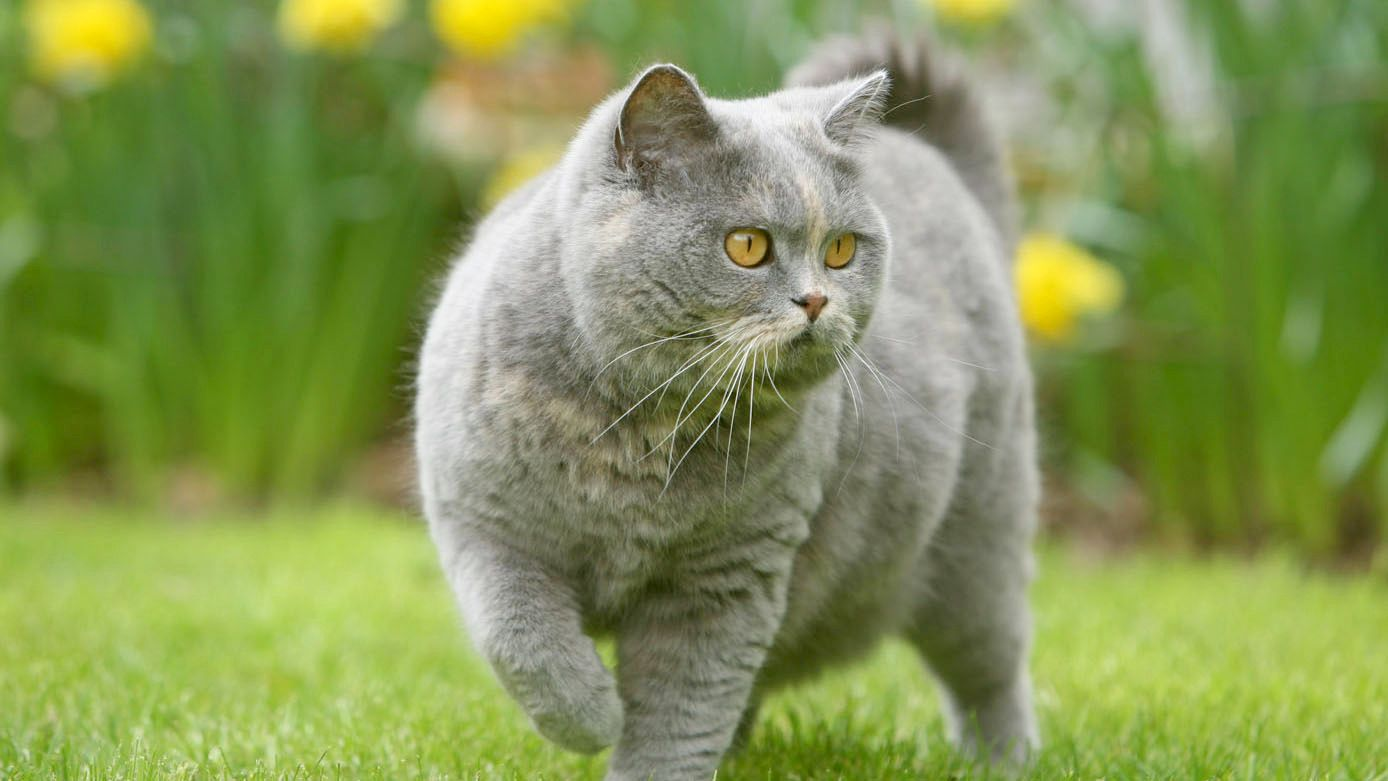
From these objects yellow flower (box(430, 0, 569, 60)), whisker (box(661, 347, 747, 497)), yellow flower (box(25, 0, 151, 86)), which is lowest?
yellow flower (box(25, 0, 151, 86))

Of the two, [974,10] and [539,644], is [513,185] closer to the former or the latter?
[974,10]

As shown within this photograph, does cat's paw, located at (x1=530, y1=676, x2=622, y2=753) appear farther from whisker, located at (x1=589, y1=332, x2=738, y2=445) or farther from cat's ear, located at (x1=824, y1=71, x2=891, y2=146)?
cat's ear, located at (x1=824, y1=71, x2=891, y2=146)

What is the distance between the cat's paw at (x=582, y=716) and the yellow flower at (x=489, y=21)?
2981 mm

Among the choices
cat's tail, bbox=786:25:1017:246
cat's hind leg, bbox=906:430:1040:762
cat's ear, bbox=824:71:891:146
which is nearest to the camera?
cat's ear, bbox=824:71:891:146

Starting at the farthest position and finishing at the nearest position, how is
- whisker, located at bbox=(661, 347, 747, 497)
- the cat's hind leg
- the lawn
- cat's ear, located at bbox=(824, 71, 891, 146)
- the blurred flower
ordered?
1. the blurred flower
2. the cat's hind leg
3. the lawn
4. cat's ear, located at bbox=(824, 71, 891, 146)
5. whisker, located at bbox=(661, 347, 747, 497)

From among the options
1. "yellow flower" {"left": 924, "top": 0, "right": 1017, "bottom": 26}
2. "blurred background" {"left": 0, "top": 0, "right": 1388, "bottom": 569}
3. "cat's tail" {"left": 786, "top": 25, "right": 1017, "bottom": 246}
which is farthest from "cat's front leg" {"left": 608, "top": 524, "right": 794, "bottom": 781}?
"yellow flower" {"left": 924, "top": 0, "right": 1017, "bottom": 26}

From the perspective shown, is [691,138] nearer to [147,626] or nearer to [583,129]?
[583,129]

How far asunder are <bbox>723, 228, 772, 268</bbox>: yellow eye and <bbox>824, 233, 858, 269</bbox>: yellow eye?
0.41 feet

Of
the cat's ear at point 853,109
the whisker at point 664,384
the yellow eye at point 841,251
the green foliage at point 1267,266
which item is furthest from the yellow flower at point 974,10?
the whisker at point 664,384

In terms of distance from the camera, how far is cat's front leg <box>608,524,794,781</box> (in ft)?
6.73

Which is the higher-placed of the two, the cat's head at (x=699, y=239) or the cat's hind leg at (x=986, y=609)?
the cat's head at (x=699, y=239)

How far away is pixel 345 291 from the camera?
506 centimetres

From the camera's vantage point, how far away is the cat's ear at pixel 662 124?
1.87m

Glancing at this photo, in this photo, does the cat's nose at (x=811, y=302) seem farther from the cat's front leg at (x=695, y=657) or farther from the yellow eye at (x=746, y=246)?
the cat's front leg at (x=695, y=657)
